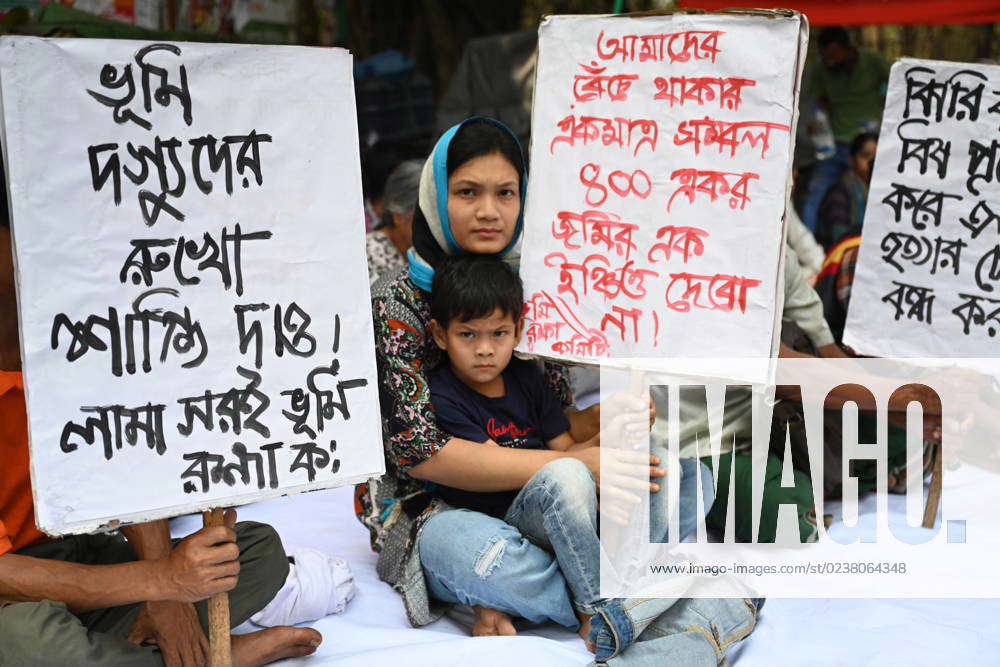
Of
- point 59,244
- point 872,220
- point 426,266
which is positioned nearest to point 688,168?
point 426,266

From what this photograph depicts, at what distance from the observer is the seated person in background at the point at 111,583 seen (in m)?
1.82

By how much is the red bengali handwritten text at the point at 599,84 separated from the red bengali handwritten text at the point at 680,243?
34cm

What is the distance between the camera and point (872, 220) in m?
2.93

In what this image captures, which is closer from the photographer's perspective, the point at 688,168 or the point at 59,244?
the point at 59,244

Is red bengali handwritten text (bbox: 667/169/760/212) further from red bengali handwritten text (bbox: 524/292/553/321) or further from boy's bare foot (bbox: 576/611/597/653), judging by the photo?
boy's bare foot (bbox: 576/611/597/653)

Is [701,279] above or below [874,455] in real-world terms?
above

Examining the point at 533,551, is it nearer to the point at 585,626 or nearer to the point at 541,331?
the point at 585,626

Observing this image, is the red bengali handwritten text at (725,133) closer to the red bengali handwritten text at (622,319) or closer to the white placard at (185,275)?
the red bengali handwritten text at (622,319)

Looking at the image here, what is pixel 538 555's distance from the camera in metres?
2.34

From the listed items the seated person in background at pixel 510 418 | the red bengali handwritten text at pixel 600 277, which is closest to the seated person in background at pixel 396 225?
the seated person in background at pixel 510 418

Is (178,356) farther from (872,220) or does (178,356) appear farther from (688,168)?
(872,220)

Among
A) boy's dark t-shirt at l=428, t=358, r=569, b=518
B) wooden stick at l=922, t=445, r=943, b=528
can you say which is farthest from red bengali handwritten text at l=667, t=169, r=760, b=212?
wooden stick at l=922, t=445, r=943, b=528

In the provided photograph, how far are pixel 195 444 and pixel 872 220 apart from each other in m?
2.07

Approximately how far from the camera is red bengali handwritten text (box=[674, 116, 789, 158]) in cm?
223
